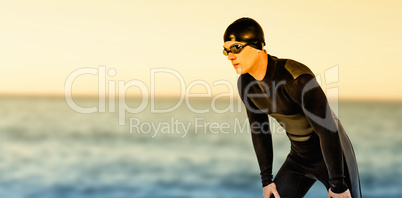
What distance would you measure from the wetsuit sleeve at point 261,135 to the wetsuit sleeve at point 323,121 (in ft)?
1.76

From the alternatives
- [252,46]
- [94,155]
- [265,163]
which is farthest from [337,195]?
[94,155]

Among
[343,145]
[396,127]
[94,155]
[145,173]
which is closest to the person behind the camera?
[343,145]

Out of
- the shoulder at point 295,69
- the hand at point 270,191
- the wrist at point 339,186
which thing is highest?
the shoulder at point 295,69

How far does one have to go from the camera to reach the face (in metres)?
3.76

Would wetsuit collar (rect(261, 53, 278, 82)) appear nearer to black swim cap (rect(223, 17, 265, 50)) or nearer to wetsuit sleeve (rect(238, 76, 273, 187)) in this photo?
black swim cap (rect(223, 17, 265, 50))

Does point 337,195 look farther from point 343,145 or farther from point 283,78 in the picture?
point 283,78

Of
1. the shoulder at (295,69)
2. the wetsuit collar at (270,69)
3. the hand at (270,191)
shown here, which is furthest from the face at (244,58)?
the hand at (270,191)

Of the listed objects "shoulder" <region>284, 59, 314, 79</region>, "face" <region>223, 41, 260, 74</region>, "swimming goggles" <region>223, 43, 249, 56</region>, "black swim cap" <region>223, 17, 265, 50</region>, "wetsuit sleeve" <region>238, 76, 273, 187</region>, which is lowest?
"wetsuit sleeve" <region>238, 76, 273, 187</region>

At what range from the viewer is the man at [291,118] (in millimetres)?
3688

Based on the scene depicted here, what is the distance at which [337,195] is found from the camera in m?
3.74

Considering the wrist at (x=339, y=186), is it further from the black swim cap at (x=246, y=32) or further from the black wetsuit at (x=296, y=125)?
the black swim cap at (x=246, y=32)

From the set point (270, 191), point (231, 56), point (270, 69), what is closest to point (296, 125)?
point (270, 69)

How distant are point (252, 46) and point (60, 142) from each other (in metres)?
21.2

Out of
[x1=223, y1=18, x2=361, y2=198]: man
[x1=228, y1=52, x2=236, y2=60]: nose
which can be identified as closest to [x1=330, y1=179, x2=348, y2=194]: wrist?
[x1=223, y1=18, x2=361, y2=198]: man
